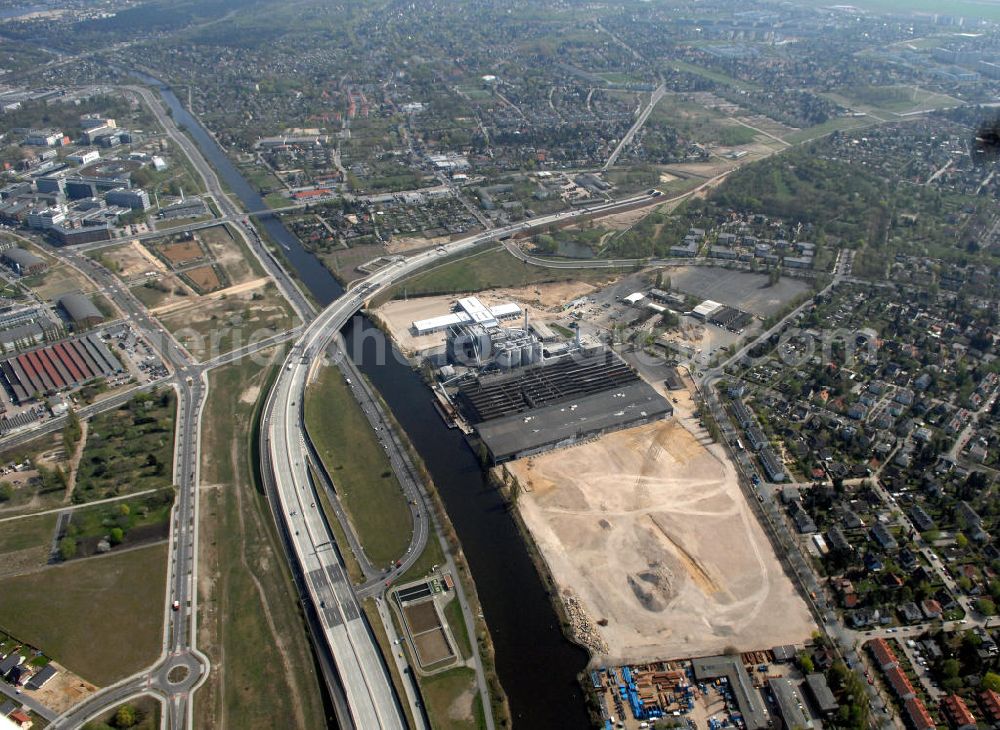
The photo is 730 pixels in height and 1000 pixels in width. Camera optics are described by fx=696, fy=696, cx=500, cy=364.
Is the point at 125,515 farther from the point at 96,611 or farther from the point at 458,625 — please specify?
the point at 458,625

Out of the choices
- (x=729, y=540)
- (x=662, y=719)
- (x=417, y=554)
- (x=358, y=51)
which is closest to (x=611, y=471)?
(x=729, y=540)

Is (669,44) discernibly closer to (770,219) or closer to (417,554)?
(770,219)

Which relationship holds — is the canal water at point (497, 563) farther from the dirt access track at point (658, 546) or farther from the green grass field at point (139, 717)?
the green grass field at point (139, 717)

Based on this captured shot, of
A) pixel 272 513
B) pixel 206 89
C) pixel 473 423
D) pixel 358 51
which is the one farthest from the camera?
pixel 358 51

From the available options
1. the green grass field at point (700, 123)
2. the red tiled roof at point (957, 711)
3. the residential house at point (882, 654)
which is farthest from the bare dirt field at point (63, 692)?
the green grass field at point (700, 123)

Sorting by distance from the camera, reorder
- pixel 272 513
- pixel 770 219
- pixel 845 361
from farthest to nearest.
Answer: pixel 770 219, pixel 845 361, pixel 272 513

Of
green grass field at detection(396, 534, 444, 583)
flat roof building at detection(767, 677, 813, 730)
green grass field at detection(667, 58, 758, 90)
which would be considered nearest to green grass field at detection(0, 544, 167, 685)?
green grass field at detection(396, 534, 444, 583)
